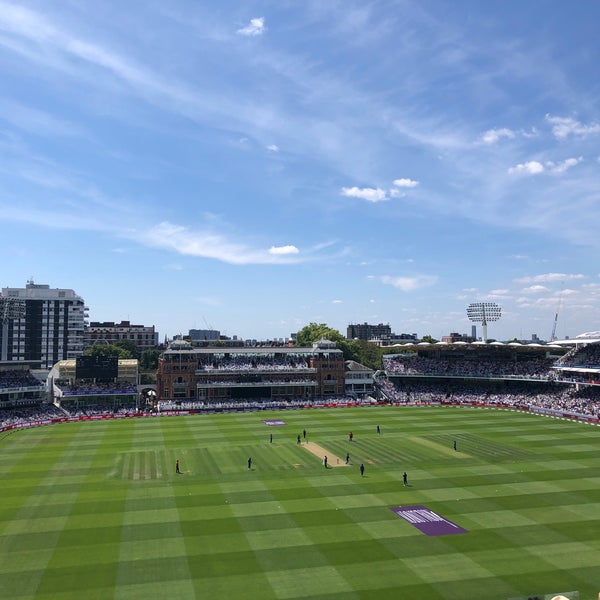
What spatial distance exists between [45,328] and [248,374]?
3151 inches

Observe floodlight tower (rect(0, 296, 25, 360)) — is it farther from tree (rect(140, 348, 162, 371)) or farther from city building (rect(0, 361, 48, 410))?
tree (rect(140, 348, 162, 371))

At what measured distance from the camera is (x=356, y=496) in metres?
36.1

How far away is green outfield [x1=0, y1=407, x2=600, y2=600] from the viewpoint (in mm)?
23766

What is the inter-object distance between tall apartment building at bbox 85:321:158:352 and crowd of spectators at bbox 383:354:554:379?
105604 millimetres

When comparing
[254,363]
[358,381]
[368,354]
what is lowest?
[358,381]

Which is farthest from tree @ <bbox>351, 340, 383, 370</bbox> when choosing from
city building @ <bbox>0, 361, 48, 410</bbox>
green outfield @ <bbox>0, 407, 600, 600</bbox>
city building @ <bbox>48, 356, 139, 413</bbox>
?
green outfield @ <bbox>0, 407, 600, 600</bbox>

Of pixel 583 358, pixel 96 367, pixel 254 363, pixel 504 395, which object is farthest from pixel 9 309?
pixel 583 358

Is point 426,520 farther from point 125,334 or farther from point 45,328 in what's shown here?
point 125,334

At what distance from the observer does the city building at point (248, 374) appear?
90.0 metres

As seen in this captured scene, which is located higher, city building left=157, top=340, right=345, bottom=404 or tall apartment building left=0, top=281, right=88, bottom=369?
tall apartment building left=0, top=281, right=88, bottom=369

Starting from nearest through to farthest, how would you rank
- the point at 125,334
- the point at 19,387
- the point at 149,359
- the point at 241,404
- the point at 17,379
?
the point at 19,387 < the point at 17,379 < the point at 241,404 < the point at 149,359 < the point at 125,334

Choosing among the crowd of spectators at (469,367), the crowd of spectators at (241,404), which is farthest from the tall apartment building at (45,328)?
the crowd of spectators at (469,367)

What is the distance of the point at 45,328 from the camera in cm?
14562

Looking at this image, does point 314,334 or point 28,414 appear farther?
point 314,334
